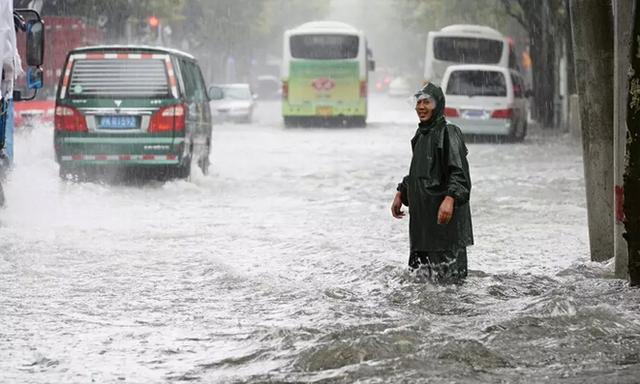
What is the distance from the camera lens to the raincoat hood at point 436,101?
28.0 feet

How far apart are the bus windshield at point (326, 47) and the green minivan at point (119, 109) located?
2399 cm

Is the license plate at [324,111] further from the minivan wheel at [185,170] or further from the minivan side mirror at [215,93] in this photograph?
the minivan wheel at [185,170]

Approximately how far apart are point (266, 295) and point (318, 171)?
13451mm

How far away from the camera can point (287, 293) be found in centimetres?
935

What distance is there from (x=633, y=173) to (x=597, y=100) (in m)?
1.49

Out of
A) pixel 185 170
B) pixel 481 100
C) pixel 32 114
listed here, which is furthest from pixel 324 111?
pixel 185 170

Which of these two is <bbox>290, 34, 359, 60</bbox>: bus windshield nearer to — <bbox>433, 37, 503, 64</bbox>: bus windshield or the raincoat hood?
<bbox>433, 37, 503, 64</bbox>: bus windshield

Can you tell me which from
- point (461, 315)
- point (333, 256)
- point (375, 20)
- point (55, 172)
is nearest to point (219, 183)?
point (55, 172)

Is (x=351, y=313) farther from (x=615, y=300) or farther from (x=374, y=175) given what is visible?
(x=374, y=175)

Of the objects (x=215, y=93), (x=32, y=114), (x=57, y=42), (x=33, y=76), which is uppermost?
(x=57, y=42)

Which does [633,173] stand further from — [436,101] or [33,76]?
[33,76]

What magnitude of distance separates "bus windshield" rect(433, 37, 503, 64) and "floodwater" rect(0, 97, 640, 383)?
23886 mm

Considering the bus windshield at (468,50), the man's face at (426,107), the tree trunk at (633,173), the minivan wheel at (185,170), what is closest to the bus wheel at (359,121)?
the bus windshield at (468,50)

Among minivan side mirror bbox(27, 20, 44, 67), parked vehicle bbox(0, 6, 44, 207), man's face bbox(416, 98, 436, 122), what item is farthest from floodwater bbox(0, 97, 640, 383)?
minivan side mirror bbox(27, 20, 44, 67)
